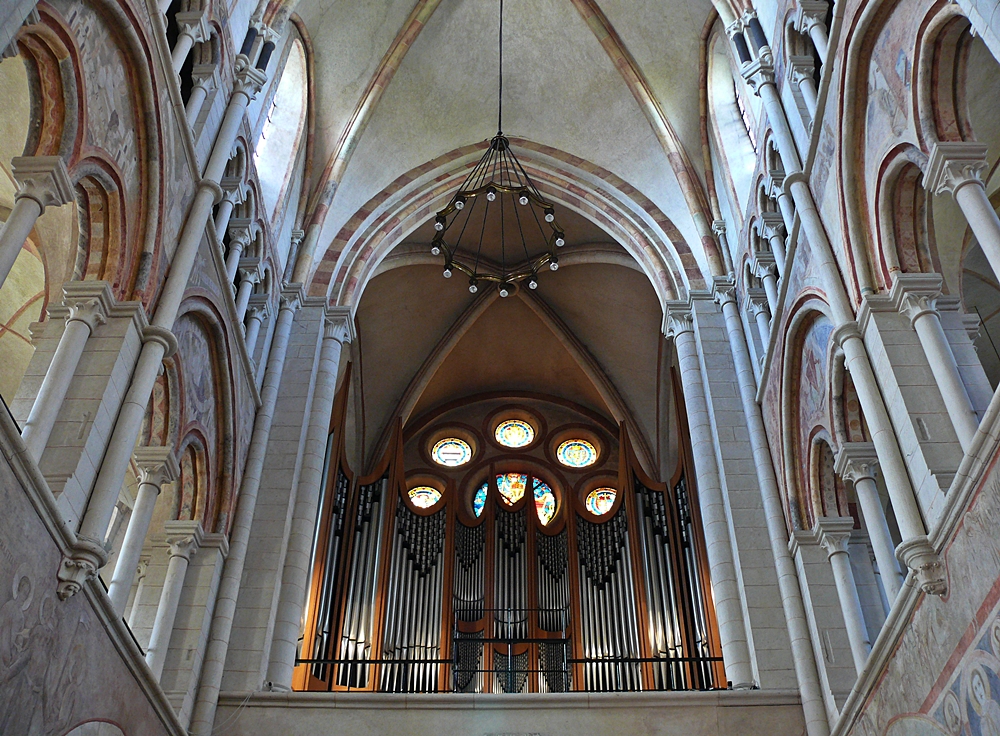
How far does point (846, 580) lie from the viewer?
989 centimetres

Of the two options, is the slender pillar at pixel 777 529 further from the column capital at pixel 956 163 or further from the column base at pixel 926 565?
the column capital at pixel 956 163

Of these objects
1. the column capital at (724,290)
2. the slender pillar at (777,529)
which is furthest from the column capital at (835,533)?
the column capital at (724,290)

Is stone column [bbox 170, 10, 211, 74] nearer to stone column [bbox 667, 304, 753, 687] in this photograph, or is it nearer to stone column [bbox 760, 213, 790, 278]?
stone column [bbox 760, 213, 790, 278]

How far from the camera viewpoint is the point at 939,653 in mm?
6855

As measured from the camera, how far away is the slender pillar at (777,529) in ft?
32.7

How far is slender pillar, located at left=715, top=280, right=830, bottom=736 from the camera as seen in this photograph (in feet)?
32.7

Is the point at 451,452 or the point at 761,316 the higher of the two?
the point at 451,452

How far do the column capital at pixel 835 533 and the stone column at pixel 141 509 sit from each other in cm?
679

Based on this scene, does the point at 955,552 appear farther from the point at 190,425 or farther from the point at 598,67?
the point at 598,67

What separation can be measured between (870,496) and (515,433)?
13.3 metres

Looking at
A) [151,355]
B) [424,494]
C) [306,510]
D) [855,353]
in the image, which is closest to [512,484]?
[424,494]

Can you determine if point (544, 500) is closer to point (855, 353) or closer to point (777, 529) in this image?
point (777, 529)

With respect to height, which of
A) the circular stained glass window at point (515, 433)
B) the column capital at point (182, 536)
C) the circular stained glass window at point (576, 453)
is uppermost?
the circular stained glass window at point (515, 433)

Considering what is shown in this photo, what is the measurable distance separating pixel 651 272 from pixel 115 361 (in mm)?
9505
